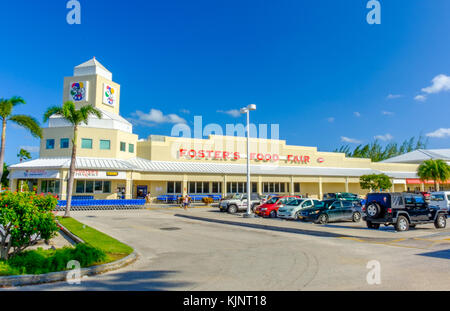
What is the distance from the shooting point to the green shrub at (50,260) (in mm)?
7375

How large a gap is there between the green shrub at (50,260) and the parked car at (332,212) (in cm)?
1358

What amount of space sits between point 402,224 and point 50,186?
3528 centimetres

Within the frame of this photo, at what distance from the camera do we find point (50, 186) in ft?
117

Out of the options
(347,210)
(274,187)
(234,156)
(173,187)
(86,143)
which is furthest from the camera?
(274,187)

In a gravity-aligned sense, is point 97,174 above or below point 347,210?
above

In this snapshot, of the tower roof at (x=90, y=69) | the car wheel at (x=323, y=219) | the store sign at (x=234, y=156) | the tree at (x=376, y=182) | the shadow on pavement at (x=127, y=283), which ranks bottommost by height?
the shadow on pavement at (x=127, y=283)

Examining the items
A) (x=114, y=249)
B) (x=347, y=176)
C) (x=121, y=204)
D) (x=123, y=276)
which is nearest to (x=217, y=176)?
(x=121, y=204)

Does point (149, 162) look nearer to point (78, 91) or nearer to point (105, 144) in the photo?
point (105, 144)

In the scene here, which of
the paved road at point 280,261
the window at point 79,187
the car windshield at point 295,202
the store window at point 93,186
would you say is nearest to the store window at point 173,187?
the store window at point 93,186

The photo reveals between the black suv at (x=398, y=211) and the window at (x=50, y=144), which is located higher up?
the window at (x=50, y=144)

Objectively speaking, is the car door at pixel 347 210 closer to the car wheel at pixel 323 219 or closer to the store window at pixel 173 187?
the car wheel at pixel 323 219

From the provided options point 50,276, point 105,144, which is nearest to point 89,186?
point 105,144

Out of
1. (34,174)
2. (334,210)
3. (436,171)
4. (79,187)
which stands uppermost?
(436,171)

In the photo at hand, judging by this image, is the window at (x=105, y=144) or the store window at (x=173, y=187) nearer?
the window at (x=105, y=144)
